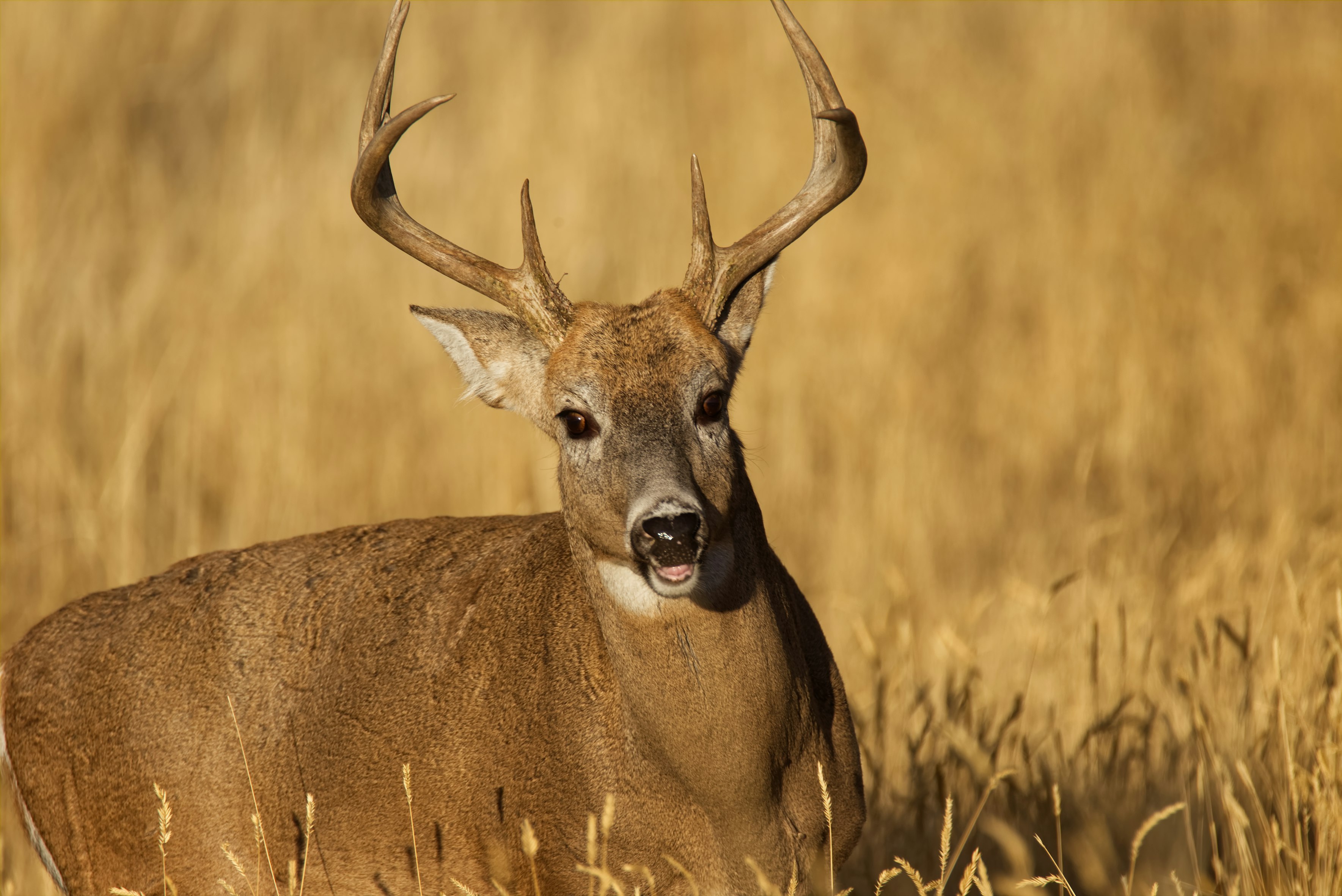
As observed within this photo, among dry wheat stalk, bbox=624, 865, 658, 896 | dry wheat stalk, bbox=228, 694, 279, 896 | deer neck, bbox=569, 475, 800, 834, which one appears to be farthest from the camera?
dry wheat stalk, bbox=228, 694, 279, 896

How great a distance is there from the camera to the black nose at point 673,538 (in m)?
3.81

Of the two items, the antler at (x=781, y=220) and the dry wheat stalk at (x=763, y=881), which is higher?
the antler at (x=781, y=220)

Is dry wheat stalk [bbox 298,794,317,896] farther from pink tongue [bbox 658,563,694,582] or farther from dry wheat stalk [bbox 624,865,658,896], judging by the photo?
pink tongue [bbox 658,563,694,582]

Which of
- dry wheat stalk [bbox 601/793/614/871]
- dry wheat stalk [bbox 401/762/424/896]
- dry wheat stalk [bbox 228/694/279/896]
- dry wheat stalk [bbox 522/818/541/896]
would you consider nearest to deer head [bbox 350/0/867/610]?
dry wheat stalk [bbox 601/793/614/871]

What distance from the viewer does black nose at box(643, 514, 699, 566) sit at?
3809 millimetres

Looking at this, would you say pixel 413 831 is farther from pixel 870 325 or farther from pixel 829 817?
pixel 870 325

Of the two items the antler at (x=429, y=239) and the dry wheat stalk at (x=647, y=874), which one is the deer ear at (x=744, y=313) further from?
the dry wheat stalk at (x=647, y=874)

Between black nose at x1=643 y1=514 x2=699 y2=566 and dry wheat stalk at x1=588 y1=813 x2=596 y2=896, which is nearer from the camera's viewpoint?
dry wheat stalk at x1=588 y1=813 x2=596 y2=896

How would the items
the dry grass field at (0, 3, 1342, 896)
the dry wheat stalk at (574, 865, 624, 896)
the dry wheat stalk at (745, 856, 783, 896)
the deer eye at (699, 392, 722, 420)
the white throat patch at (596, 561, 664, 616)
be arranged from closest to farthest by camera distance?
1. the dry wheat stalk at (574, 865, 624, 896)
2. the dry wheat stalk at (745, 856, 783, 896)
3. the white throat patch at (596, 561, 664, 616)
4. the deer eye at (699, 392, 722, 420)
5. the dry grass field at (0, 3, 1342, 896)

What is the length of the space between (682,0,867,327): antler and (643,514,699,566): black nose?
2.86 ft

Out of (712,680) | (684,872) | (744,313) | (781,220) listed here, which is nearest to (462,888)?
(684,872)

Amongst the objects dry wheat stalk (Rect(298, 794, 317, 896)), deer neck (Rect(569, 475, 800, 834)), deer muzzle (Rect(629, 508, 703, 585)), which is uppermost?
deer muzzle (Rect(629, 508, 703, 585))

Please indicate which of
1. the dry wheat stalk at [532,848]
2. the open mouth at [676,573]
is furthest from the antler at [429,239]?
the dry wheat stalk at [532,848]

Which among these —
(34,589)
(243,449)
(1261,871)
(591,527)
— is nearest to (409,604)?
(591,527)
